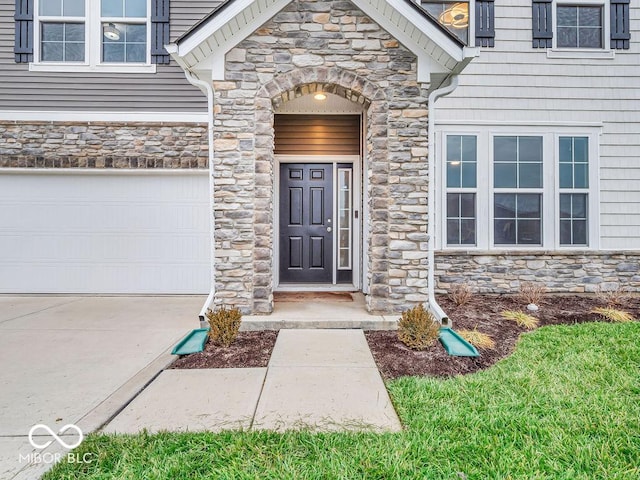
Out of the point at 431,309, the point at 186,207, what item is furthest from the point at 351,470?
the point at 186,207

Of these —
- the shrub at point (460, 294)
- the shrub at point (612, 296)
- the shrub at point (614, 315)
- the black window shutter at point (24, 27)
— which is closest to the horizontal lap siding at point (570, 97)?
the shrub at point (612, 296)

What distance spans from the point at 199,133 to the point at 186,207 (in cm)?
135

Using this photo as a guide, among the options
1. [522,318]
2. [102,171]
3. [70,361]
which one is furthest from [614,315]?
[102,171]

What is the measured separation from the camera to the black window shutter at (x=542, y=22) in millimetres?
5668

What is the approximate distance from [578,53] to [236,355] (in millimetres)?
7123

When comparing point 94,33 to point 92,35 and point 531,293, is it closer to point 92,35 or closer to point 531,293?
point 92,35

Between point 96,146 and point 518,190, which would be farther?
point 96,146

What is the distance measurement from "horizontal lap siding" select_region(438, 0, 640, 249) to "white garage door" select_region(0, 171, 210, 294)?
4.87 metres

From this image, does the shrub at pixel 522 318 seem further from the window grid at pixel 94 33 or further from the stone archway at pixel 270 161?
the window grid at pixel 94 33

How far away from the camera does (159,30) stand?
19.6 ft

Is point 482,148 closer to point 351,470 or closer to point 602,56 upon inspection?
point 602,56

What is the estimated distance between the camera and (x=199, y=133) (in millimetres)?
6066

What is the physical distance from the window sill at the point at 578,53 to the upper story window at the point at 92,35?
665 centimetres

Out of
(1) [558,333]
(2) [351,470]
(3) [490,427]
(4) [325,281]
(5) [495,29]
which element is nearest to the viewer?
(2) [351,470]
